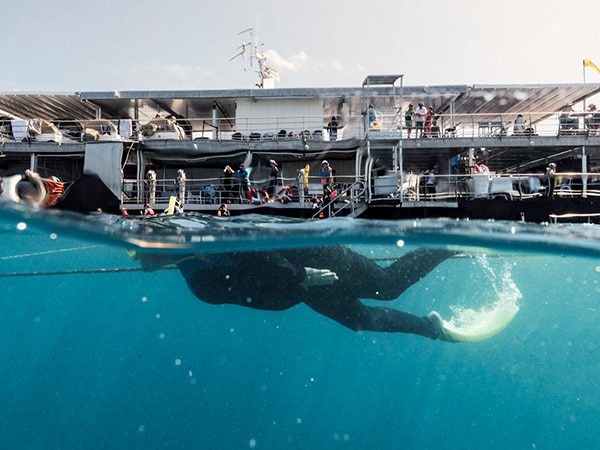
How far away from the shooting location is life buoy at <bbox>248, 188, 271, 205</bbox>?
1886 cm

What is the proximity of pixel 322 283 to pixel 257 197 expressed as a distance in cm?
1261

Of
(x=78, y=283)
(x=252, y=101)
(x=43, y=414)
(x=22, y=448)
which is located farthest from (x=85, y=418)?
(x=252, y=101)

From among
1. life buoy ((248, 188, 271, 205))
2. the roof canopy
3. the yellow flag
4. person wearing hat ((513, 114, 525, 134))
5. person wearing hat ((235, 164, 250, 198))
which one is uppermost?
the yellow flag

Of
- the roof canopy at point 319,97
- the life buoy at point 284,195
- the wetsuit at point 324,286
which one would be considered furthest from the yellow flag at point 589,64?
the wetsuit at point 324,286

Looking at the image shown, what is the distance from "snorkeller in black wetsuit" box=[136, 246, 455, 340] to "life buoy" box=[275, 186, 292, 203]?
10535 millimetres

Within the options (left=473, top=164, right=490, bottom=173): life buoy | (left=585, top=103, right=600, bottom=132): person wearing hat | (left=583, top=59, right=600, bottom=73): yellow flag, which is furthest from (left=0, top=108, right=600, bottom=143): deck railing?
(left=583, top=59, right=600, bottom=73): yellow flag

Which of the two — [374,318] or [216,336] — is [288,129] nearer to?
[216,336]

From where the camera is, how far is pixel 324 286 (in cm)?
709

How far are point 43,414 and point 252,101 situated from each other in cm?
1613

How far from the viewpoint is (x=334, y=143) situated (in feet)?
68.8

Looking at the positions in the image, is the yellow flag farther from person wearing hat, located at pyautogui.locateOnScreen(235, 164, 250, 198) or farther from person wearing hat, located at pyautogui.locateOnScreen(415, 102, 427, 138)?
person wearing hat, located at pyautogui.locateOnScreen(235, 164, 250, 198)

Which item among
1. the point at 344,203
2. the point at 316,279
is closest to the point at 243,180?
the point at 344,203

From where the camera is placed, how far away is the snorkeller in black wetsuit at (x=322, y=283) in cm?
662

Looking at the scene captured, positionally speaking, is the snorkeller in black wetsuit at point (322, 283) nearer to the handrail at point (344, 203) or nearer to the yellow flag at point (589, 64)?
the handrail at point (344, 203)
